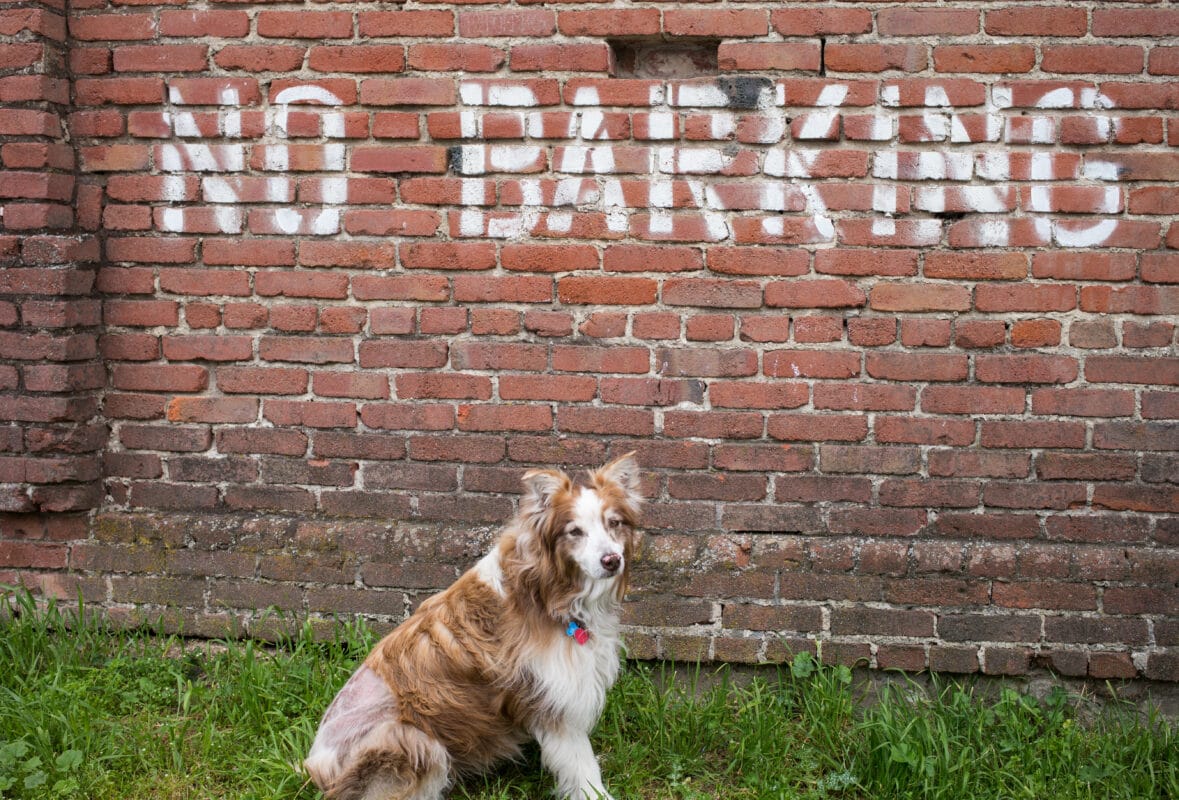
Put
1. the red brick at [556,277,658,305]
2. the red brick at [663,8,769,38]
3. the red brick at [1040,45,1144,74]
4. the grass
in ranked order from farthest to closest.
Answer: the red brick at [556,277,658,305]
the red brick at [663,8,769,38]
the red brick at [1040,45,1144,74]
the grass

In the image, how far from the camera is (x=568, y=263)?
12.3 ft

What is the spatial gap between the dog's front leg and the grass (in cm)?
25

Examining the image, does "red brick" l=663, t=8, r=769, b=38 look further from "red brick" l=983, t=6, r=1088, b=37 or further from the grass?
the grass

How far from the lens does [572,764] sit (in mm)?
3000

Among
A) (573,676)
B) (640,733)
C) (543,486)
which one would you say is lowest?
(640,733)

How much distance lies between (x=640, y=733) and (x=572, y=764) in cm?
55

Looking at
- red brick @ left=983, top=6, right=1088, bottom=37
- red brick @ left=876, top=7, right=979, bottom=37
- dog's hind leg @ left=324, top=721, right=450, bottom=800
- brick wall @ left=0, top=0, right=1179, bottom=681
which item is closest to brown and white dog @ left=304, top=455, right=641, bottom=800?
dog's hind leg @ left=324, top=721, right=450, bottom=800

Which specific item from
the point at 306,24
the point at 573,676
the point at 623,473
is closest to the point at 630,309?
the point at 623,473

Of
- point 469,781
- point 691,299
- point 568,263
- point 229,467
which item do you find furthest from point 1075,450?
point 229,467

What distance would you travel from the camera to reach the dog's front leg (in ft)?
9.84

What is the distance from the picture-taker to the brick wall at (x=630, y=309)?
11.8 ft

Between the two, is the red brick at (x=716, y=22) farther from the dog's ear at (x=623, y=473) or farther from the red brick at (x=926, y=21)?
the dog's ear at (x=623, y=473)

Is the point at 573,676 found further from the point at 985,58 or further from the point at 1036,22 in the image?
the point at 1036,22

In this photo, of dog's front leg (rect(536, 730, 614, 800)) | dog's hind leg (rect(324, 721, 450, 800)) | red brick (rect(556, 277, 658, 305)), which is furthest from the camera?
red brick (rect(556, 277, 658, 305))
